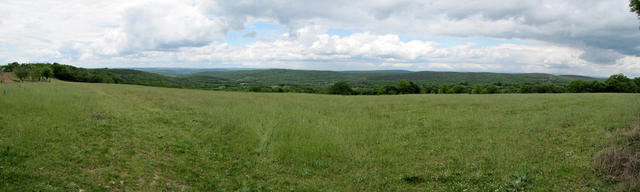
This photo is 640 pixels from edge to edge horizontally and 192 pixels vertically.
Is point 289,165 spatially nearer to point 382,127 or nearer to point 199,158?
point 199,158

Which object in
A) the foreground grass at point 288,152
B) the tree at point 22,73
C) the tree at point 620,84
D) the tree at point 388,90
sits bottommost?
the tree at point 388,90

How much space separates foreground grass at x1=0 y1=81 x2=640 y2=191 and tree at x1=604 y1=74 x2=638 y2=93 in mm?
72827

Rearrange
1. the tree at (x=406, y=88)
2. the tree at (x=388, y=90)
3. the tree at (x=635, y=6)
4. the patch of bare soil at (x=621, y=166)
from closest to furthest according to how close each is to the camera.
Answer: the patch of bare soil at (x=621, y=166) → the tree at (x=635, y=6) → the tree at (x=406, y=88) → the tree at (x=388, y=90)

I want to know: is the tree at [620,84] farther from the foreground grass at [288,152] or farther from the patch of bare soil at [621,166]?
the patch of bare soil at [621,166]

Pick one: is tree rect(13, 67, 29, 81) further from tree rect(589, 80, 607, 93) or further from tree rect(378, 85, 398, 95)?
tree rect(589, 80, 607, 93)

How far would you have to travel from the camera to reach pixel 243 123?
59.8 ft

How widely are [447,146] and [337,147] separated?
4.81m

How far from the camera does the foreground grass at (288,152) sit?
348 inches

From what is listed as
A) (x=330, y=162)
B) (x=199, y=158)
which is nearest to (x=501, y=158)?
(x=330, y=162)

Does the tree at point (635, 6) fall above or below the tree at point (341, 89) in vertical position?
above

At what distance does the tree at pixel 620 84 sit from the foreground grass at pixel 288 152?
7283 cm

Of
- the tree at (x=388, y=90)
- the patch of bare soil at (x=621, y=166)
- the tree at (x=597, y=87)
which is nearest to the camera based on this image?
the patch of bare soil at (x=621, y=166)

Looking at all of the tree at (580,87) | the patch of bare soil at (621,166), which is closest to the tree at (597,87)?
the tree at (580,87)

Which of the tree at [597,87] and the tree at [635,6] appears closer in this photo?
the tree at [635,6]
